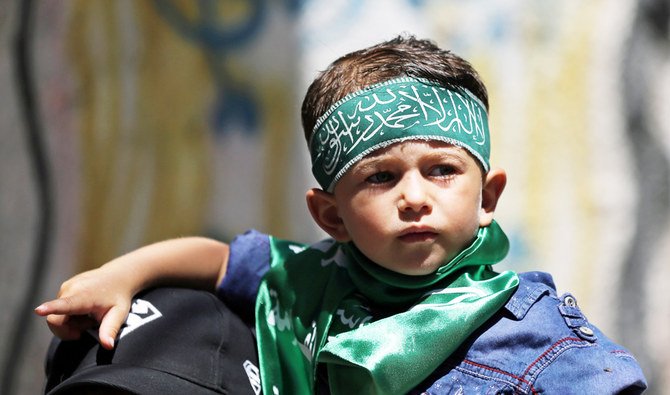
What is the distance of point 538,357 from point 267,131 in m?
1.65

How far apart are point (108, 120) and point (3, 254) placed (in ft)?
2.03

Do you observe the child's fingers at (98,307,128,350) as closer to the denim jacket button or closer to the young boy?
the young boy

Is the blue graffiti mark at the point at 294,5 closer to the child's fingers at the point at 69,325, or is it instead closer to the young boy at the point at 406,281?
the young boy at the point at 406,281

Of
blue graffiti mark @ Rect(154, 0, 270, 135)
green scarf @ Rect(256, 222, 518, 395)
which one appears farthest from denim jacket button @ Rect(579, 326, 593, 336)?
blue graffiti mark @ Rect(154, 0, 270, 135)

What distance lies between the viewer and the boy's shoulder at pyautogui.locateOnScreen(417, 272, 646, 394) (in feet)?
4.88

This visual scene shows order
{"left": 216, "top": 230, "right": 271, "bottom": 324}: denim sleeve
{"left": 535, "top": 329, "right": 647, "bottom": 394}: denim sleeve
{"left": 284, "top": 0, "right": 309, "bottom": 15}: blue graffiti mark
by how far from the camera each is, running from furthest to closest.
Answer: {"left": 284, "top": 0, "right": 309, "bottom": 15}: blue graffiti mark
{"left": 216, "top": 230, "right": 271, "bottom": 324}: denim sleeve
{"left": 535, "top": 329, "right": 647, "bottom": 394}: denim sleeve

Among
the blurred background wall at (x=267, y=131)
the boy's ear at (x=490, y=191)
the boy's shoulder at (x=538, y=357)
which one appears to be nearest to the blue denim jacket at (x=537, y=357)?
the boy's shoulder at (x=538, y=357)

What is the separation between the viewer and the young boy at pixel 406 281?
1554 millimetres

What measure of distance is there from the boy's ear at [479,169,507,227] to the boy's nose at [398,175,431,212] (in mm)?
172

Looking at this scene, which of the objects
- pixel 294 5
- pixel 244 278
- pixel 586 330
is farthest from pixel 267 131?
pixel 586 330


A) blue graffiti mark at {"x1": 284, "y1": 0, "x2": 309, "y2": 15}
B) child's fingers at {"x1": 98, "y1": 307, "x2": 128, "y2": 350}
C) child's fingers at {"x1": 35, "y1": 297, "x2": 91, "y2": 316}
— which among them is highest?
blue graffiti mark at {"x1": 284, "y1": 0, "x2": 309, "y2": 15}

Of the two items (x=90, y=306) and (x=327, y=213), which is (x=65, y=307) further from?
(x=327, y=213)

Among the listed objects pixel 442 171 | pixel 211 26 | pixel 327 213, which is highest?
pixel 211 26

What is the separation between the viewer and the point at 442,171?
1.62m
